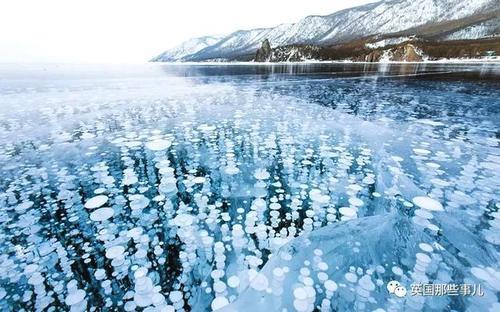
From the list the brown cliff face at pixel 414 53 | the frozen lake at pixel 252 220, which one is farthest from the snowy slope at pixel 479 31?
the frozen lake at pixel 252 220

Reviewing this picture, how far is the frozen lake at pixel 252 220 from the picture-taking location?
322 cm

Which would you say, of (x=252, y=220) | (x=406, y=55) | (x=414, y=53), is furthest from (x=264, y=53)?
(x=252, y=220)

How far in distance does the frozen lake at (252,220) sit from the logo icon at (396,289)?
0.02 meters

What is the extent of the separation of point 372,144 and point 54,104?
1656 centimetres

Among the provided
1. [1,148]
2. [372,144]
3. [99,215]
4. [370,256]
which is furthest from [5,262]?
[372,144]

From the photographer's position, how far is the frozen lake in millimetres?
3223

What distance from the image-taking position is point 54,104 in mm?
15844

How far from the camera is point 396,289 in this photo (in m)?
3.23

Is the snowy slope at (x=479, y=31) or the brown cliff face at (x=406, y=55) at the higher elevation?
the snowy slope at (x=479, y=31)

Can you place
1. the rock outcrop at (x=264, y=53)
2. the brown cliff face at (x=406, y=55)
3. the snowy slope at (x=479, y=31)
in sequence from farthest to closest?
the rock outcrop at (x=264, y=53) → the snowy slope at (x=479, y=31) → the brown cliff face at (x=406, y=55)

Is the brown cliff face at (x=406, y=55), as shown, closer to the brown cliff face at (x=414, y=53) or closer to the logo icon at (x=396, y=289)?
the brown cliff face at (x=414, y=53)

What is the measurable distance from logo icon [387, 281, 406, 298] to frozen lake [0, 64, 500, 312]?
2 centimetres

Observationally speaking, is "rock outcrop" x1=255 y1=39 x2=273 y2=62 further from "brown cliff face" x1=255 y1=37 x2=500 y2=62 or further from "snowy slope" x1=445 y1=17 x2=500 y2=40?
"snowy slope" x1=445 y1=17 x2=500 y2=40

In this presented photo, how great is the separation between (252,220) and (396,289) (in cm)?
216
